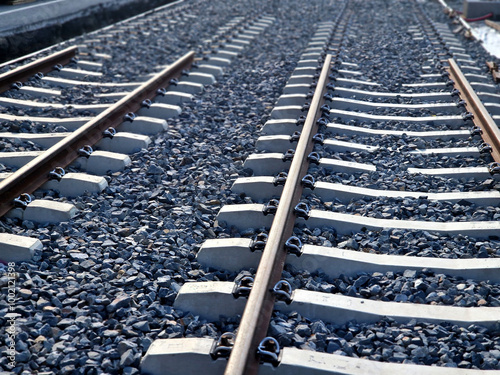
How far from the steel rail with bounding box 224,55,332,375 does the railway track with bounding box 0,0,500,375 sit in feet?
0.04

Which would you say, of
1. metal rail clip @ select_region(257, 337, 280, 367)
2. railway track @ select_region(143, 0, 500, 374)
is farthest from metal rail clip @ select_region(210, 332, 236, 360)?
metal rail clip @ select_region(257, 337, 280, 367)

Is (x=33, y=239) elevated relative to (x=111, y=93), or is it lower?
lower

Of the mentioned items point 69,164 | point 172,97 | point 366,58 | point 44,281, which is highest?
point 366,58

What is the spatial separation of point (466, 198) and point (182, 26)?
8.34 m

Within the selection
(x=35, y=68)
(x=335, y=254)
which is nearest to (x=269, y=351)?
(x=335, y=254)

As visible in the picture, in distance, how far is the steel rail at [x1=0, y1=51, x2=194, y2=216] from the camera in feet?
13.1

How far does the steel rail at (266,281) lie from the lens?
2414mm

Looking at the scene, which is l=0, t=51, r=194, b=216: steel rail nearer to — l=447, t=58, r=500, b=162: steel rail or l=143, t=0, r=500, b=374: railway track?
l=143, t=0, r=500, b=374: railway track

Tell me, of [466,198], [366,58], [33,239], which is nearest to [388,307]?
[466,198]

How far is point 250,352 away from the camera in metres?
2.47

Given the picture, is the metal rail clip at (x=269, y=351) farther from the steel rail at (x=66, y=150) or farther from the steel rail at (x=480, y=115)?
the steel rail at (x=480, y=115)

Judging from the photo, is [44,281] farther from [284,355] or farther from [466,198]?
[466,198]

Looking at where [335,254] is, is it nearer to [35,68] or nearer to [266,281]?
[266,281]

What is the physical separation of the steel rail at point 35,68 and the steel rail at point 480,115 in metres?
5.60
